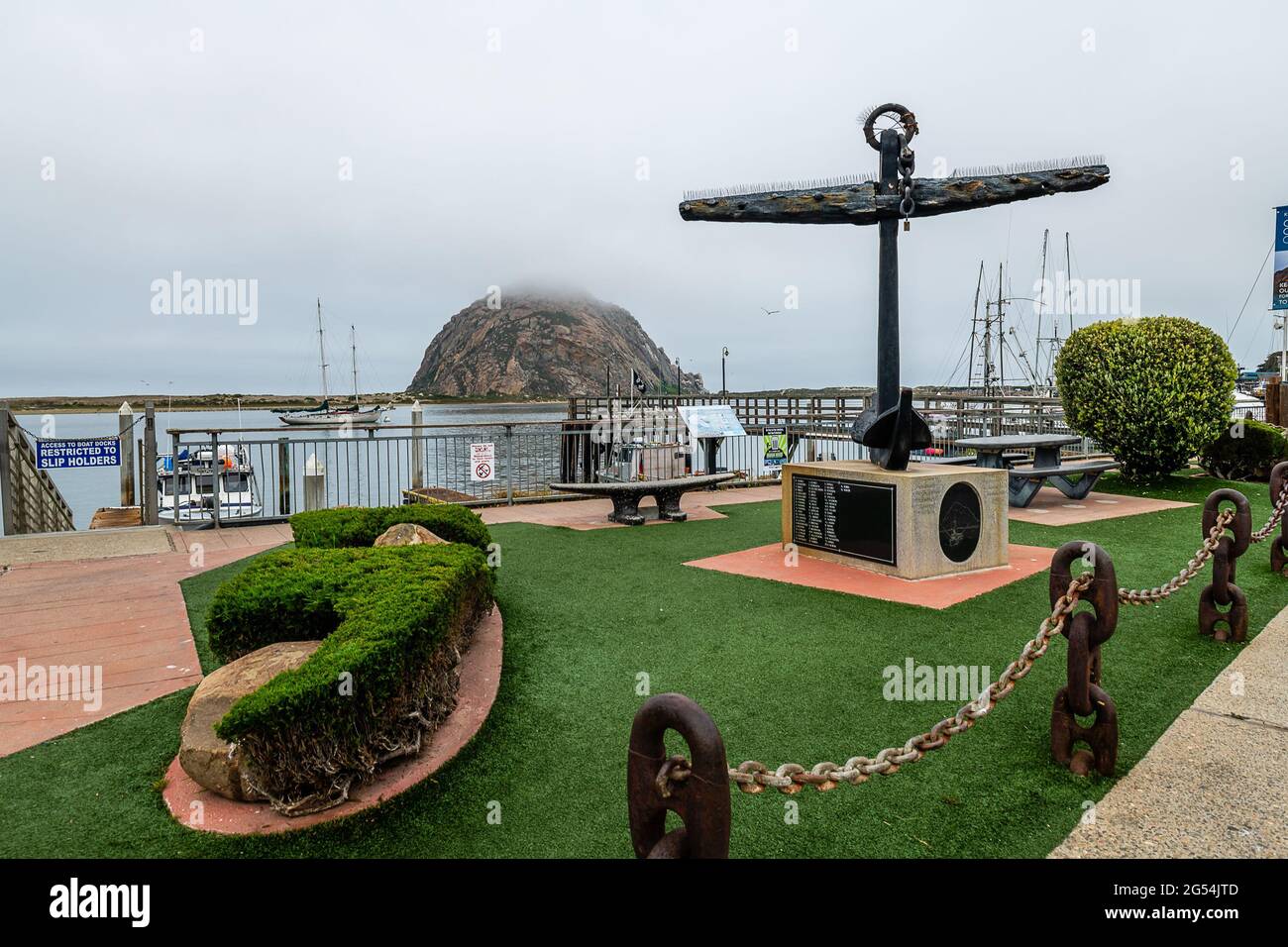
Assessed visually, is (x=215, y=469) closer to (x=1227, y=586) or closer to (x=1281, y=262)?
(x=1227, y=586)

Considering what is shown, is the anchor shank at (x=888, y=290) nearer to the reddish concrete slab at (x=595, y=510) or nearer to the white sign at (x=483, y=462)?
the reddish concrete slab at (x=595, y=510)

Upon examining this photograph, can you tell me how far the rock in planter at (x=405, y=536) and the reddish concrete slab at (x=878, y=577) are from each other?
2878 millimetres

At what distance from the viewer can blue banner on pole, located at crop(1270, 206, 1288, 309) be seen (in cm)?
1783

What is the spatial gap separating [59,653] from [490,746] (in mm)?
3483

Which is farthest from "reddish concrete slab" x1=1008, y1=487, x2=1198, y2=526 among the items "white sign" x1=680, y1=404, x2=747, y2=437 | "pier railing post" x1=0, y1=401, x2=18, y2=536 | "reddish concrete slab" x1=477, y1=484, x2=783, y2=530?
"pier railing post" x1=0, y1=401, x2=18, y2=536

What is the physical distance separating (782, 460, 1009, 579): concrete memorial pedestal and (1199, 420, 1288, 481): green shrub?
9.52 m

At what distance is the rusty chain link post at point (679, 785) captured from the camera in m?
1.99

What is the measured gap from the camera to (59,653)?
204 inches

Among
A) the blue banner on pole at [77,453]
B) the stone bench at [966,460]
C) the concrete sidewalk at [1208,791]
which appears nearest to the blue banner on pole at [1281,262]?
the stone bench at [966,460]

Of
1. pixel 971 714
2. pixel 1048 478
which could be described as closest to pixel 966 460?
pixel 1048 478

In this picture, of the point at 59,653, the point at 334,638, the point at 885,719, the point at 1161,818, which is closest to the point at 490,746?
the point at 334,638

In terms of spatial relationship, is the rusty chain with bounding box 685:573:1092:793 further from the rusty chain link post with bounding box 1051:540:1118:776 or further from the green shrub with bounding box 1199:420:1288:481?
the green shrub with bounding box 1199:420:1288:481
